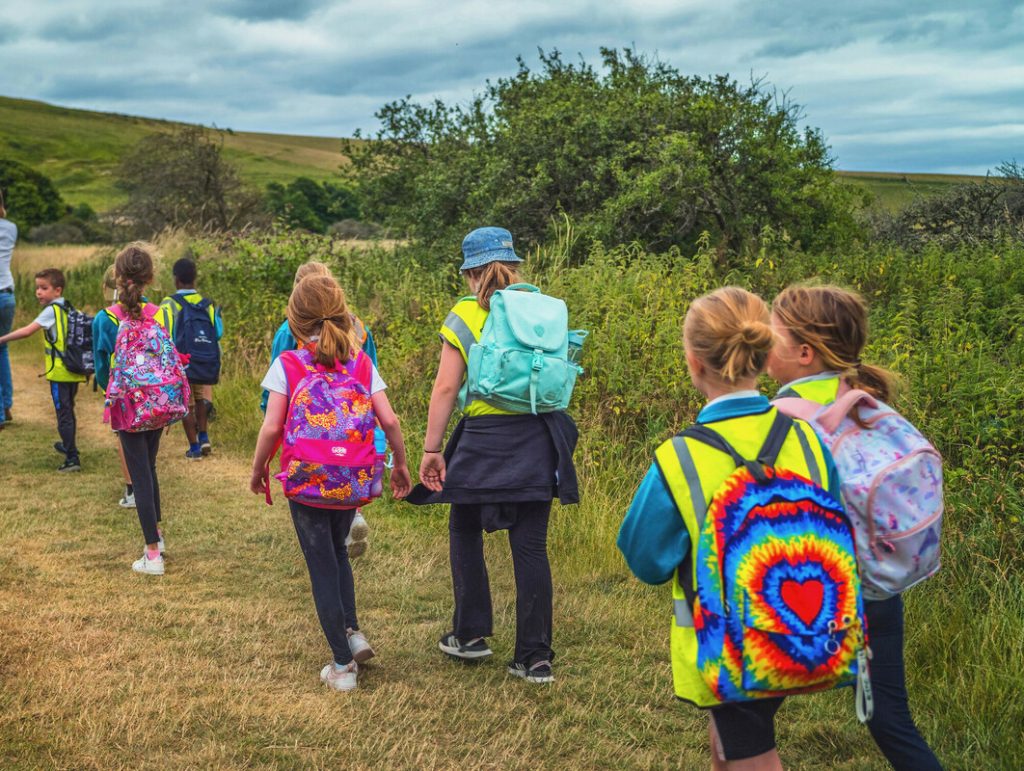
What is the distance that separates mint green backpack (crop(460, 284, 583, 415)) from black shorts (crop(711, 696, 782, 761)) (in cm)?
172

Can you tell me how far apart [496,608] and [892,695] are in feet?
8.82

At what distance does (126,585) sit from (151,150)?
76.2 feet

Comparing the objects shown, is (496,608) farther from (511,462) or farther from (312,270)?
(312,270)

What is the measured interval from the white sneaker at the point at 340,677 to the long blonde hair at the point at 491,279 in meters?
1.73

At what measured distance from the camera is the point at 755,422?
8.41 ft

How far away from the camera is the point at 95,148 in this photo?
8650cm

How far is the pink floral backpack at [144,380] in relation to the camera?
566 cm

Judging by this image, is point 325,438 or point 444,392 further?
point 444,392

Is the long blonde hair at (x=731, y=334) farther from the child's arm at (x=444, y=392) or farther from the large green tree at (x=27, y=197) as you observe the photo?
the large green tree at (x=27, y=197)

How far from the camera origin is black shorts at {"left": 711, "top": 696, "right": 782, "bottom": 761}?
2.54 metres

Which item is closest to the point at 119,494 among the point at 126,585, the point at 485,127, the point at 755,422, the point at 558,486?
the point at 126,585

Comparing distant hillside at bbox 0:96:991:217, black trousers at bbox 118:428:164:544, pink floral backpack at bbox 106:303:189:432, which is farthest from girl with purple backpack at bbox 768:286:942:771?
distant hillside at bbox 0:96:991:217

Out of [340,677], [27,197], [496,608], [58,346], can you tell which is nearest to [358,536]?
[496,608]

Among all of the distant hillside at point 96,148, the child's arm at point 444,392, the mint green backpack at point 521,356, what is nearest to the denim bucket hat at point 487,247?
the mint green backpack at point 521,356
